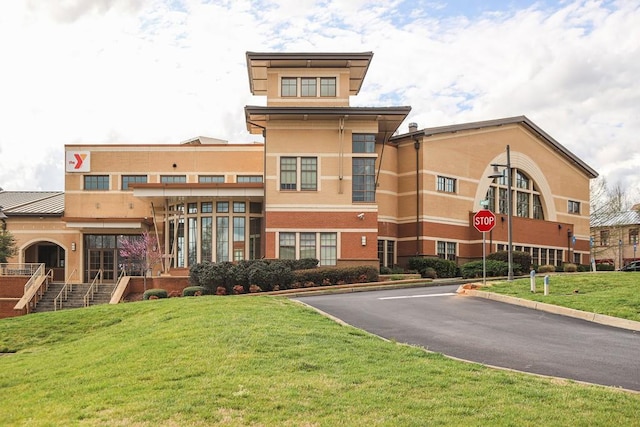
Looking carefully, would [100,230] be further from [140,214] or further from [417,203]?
[417,203]

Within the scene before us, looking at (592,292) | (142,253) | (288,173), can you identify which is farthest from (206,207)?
(592,292)

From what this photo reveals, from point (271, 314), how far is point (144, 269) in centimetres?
→ 2383

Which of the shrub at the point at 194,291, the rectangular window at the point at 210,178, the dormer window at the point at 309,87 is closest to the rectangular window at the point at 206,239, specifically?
the shrub at the point at 194,291

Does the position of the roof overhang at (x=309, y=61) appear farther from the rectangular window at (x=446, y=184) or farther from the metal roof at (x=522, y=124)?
the rectangular window at (x=446, y=184)

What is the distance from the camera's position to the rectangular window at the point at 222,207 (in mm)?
35219

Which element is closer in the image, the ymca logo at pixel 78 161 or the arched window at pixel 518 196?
the ymca logo at pixel 78 161

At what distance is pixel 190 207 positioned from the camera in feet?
117

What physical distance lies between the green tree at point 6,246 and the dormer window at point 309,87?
1703cm

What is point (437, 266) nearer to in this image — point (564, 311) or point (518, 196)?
point (518, 196)

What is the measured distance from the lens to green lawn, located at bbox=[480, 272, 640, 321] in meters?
17.8

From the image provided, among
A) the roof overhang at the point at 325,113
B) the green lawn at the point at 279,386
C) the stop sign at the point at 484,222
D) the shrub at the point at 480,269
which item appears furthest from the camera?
the shrub at the point at 480,269

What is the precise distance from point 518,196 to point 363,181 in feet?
50.1

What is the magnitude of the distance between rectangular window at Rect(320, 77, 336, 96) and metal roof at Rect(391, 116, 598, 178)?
18.9ft

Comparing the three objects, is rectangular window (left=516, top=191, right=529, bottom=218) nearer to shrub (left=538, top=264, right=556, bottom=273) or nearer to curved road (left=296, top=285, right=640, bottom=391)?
shrub (left=538, top=264, right=556, bottom=273)
